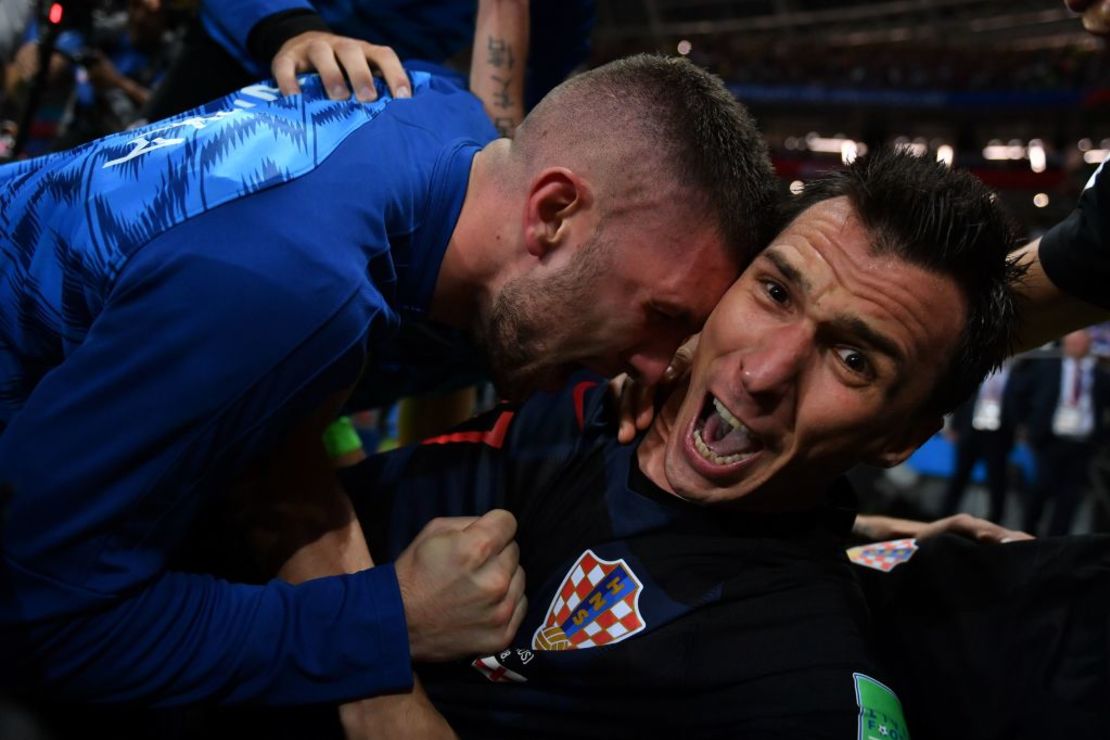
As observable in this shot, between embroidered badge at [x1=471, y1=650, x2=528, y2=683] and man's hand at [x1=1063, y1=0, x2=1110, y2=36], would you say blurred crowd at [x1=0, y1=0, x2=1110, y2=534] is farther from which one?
embroidered badge at [x1=471, y1=650, x2=528, y2=683]

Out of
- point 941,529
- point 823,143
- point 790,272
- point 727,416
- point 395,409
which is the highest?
point 790,272

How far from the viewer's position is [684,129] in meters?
1.40

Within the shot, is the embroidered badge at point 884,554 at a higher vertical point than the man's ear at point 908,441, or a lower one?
lower

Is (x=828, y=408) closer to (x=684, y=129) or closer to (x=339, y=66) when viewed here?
(x=684, y=129)

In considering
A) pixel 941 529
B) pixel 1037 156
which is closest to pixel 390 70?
pixel 941 529

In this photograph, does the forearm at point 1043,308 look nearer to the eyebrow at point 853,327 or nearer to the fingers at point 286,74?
the eyebrow at point 853,327

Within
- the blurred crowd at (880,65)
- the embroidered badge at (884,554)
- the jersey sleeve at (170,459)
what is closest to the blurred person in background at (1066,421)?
the embroidered badge at (884,554)

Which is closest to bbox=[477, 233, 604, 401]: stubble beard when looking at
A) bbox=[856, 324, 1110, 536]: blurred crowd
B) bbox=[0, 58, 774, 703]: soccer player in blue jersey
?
bbox=[0, 58, 774, 703]: soccer player in blue jersey

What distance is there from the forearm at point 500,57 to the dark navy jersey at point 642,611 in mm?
943

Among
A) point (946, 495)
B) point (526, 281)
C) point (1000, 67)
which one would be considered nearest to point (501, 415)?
point (526, 281)

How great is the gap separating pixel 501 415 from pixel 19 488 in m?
0.86

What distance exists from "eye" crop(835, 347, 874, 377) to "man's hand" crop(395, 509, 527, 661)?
0.60 metres

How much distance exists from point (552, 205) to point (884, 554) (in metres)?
0.95

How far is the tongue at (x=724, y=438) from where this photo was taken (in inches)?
58.8
